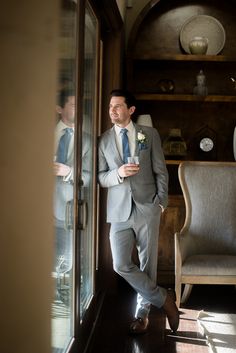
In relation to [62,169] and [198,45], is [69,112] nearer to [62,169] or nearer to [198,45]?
[62,169]

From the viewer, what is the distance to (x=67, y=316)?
82.9 inches

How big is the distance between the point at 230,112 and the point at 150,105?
0.70m

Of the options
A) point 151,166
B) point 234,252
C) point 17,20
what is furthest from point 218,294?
point 17,20

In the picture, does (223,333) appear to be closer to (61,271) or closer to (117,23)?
(61,271)

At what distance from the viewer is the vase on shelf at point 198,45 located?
377cm

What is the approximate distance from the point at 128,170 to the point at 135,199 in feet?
0.72

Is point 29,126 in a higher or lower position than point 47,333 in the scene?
higher

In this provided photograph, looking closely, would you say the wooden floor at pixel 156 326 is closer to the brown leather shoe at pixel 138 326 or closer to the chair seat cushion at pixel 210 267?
the brown leather shoe at pixel 138 326

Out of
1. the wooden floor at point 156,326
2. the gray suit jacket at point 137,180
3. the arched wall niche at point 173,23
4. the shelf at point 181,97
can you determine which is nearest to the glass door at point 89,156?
the gray suit jacket at point 137,180

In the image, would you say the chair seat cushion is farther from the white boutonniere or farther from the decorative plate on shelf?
the decorative plate on shelf

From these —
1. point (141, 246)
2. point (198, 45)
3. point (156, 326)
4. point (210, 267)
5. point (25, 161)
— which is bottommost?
point (156, 326)

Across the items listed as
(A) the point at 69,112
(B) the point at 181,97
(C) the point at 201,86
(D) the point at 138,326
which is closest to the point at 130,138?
(A) the point at 69,112

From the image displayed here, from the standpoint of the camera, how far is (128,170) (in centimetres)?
248

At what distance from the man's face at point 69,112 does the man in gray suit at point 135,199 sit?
55 cm
